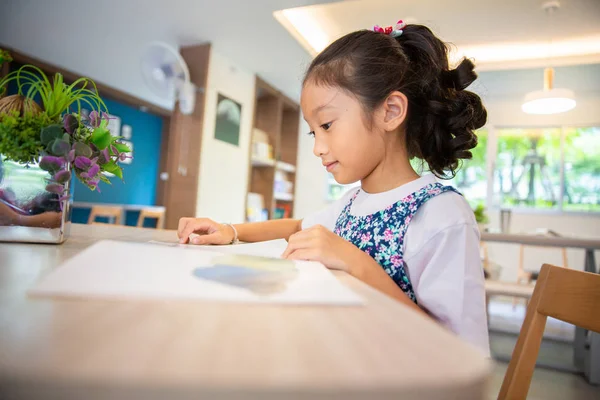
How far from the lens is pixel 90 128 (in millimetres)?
735

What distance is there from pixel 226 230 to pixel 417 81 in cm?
54

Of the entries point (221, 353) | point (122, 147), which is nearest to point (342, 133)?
point (122, 147)

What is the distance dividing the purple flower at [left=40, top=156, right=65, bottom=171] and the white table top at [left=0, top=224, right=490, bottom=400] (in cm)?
46

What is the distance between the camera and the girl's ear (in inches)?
35.9

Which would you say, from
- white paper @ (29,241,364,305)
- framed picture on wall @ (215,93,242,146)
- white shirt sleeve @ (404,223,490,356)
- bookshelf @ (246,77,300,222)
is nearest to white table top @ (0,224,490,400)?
white paper @ (29,241,364,305)

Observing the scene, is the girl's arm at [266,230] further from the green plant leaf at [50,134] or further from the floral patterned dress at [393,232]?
the green plant leaf at [50,134]


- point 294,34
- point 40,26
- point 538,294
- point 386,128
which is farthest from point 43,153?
point 40,26

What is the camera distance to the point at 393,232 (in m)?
0.83

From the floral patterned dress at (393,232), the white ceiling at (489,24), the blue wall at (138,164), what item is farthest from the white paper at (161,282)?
the blue wall at (138,164)

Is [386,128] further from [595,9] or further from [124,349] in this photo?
[595,9]

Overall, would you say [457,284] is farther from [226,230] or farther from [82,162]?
[82,162]

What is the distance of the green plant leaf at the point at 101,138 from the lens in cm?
73

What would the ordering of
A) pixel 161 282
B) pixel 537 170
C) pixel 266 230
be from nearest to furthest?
1. pixel 161 282
2. pixel 266 230
3. pixel 537 170

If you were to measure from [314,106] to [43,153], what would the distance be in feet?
1.69
